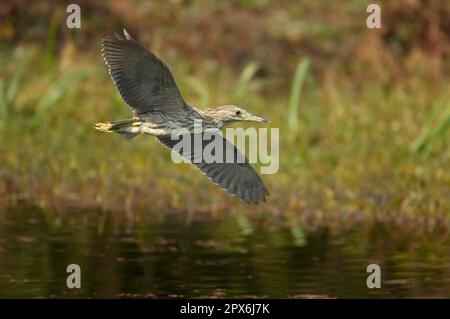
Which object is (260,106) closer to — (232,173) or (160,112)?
(232,173)

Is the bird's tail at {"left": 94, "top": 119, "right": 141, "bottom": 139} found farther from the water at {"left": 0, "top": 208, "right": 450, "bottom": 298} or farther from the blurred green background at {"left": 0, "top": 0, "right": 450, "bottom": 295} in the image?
the blurred green background at {"left": 0, "top": 0, "right": 450, "bottom": 295}

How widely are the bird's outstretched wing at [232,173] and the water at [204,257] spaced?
638 mm

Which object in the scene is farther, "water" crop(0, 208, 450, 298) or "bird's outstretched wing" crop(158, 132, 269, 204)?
"bird's outstretched wing" crop(158, 132, 269, 204)

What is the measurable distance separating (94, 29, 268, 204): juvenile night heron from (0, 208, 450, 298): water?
2.34ft

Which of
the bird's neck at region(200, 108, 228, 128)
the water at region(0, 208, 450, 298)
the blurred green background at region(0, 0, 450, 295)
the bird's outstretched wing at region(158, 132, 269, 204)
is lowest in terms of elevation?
the water at region(0, 208, 450, 298)

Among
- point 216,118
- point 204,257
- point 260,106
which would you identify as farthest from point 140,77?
point 260,106

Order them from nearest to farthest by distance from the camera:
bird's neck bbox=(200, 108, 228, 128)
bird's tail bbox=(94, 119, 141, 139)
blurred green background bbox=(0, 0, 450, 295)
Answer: bird's tail bbox=(94, 119, 141, 139)
bird's neck bbox=(200, 108, 228, 128)
blurred green background bbox=(0, 0, 450, 295)

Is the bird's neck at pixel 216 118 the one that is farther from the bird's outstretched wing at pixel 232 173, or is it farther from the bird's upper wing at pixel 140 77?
the bird's upper wing at pixel 140 77

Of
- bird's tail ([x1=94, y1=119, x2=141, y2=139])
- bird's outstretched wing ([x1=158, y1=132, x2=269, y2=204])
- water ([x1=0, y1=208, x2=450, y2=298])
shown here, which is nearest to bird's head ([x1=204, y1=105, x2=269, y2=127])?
bird's outstretched wing ([x1=158, y1=132, x2=269, y2=204])

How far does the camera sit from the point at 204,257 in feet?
34.7

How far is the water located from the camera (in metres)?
9.61

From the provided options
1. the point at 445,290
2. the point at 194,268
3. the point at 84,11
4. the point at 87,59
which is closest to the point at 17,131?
the point at 87,59

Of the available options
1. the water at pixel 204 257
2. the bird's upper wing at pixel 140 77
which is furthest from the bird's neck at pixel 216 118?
the water at pixel 204 257

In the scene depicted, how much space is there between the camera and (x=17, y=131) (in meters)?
14.6
